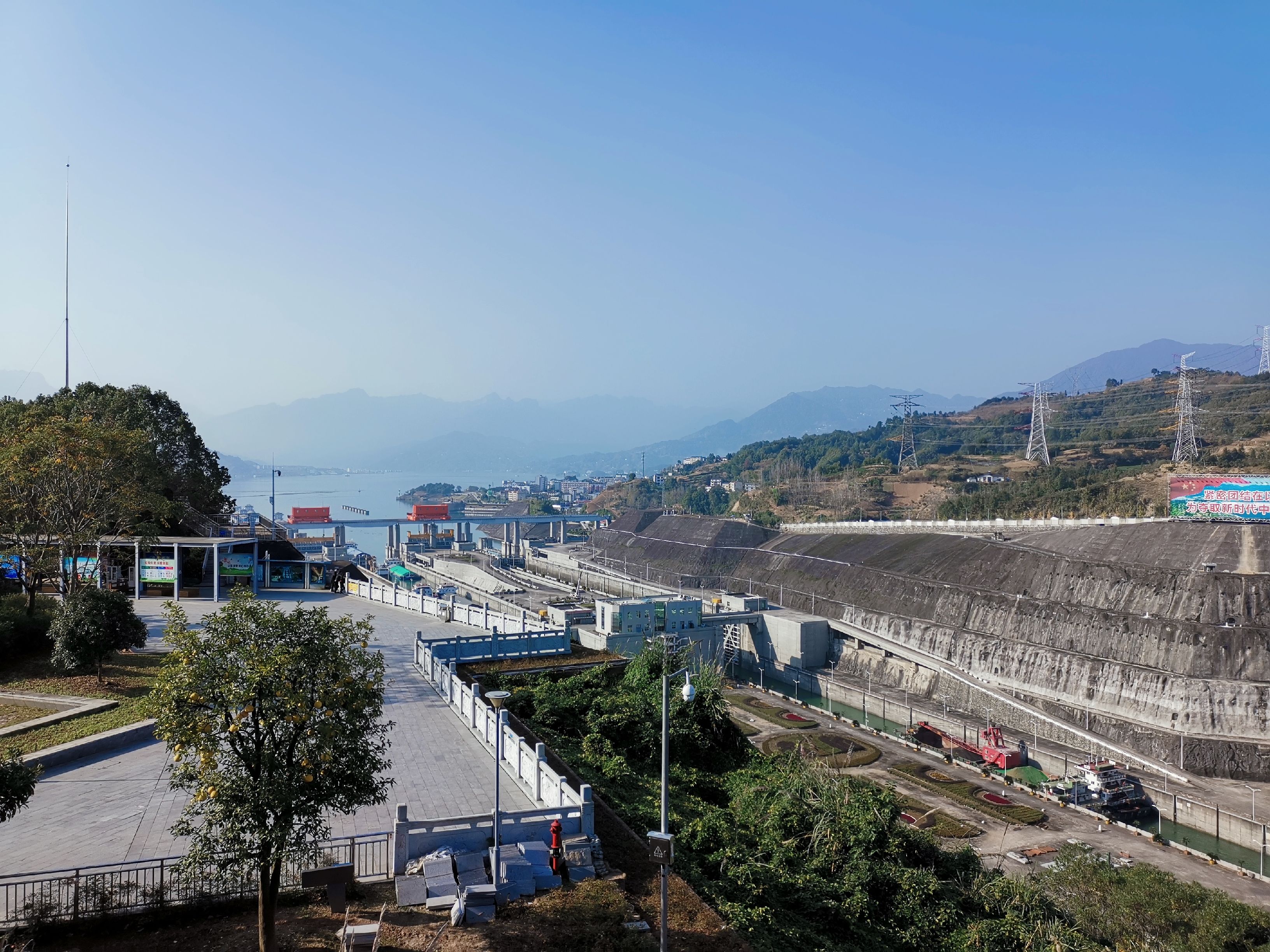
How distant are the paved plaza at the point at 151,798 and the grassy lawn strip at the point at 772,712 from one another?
91.5 ft

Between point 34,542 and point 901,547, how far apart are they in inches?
2283

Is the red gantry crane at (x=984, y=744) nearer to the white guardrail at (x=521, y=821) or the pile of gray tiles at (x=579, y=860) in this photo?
the white guardrail at (x=521, y=821)

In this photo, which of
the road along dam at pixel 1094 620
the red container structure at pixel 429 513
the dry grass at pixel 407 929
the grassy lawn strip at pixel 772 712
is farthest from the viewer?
the red container structure at pixel 429 513

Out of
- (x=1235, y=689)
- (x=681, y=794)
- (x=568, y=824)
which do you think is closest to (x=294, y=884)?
(x=568, y=824)

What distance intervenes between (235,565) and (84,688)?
52.1ft

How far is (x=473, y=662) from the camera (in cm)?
2608

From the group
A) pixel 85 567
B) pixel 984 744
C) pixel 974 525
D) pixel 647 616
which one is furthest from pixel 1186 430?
pixel 85 567

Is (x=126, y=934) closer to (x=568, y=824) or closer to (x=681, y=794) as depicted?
(x=568, y=824)

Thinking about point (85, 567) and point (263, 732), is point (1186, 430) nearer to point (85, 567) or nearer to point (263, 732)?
point (85, 567)

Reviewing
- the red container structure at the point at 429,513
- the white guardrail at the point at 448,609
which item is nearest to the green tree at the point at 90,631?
the white guardrail at the point at 448,609

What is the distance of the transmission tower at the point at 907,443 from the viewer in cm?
12962

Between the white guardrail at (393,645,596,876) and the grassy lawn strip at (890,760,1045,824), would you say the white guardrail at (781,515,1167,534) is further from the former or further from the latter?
the white guardrail at (393,645,596,876)

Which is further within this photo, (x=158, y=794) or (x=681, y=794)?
(x=681, y=794)

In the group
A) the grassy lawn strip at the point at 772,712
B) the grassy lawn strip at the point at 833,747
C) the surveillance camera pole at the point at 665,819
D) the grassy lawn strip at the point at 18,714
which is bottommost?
the grassy lawn strip at the point at 772,712
